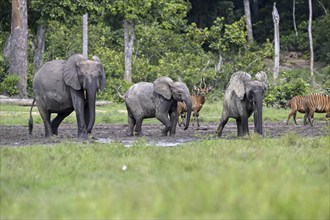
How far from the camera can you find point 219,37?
43.3 meters

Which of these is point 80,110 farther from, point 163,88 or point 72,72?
point 163,88

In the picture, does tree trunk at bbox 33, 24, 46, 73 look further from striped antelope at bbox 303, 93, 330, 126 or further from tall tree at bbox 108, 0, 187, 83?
striped antelope at bbox 303, 93, 330, 126

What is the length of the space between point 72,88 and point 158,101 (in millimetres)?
2588

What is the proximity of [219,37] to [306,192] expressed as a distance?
120ft

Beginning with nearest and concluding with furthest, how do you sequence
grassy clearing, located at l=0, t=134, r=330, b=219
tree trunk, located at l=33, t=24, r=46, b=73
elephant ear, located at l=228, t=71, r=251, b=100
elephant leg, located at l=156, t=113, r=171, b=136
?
grassy clearing, located at l=0, t=134, r=330, b=219
elephant ear, located at l=228, t=71, r=251, b=100
elephant leg, located at l=156, t=113, r=171, b=136
tree trunk, located at l=33, t=24, r=46, b=73

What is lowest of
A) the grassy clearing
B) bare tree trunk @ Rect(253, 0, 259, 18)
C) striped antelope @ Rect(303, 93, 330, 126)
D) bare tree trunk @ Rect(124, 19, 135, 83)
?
the grassy clearing

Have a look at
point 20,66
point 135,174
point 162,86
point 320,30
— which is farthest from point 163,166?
point 320,30

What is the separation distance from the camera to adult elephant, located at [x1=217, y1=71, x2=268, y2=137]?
17.5m

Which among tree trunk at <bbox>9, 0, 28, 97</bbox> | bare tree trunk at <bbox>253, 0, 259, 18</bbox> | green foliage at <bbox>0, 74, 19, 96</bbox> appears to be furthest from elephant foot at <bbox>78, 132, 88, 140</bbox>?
bare tree trunk at <bbox>253, 0, 259, 18</bbox>

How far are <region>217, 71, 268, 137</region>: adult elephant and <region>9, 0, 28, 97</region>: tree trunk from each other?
13.9m

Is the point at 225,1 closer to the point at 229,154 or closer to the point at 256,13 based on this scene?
the point at 256,13

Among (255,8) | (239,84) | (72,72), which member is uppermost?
(255,8)

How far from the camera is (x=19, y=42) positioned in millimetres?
31359

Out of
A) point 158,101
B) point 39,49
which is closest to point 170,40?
point 39,49
